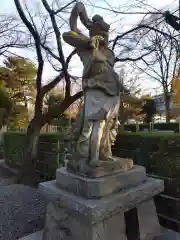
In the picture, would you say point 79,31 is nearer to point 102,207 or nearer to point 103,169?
point 103,169


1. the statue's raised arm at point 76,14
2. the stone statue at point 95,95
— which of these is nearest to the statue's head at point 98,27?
the stone statue at point 95,95

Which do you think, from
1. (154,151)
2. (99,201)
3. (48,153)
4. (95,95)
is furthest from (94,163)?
(48,153)

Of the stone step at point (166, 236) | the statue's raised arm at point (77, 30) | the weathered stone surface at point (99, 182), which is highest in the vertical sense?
the statue's raised arm at point (77, 30)

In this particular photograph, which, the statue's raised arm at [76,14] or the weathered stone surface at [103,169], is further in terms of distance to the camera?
the statue's raised arm at [76,14]

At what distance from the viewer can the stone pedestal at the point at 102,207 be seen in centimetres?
214

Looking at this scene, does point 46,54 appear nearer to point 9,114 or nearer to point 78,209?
point 78,209

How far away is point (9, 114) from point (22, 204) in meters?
11.4

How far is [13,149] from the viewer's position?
8914 millimetres

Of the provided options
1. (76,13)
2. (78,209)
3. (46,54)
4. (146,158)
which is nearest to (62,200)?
(78,209)

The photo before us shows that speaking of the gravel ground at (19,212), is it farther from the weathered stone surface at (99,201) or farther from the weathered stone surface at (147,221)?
the weathered stone surface at (147,221)

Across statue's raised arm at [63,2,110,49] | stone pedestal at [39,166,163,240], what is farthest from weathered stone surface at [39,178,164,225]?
statue's raised arm at [63,2,110,49]

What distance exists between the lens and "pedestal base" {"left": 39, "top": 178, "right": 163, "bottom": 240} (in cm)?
212

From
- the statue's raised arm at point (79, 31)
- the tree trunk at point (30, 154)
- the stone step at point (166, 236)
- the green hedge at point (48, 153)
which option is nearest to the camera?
the statue's raised arm at point (79, 31)

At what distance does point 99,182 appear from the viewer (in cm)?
225
